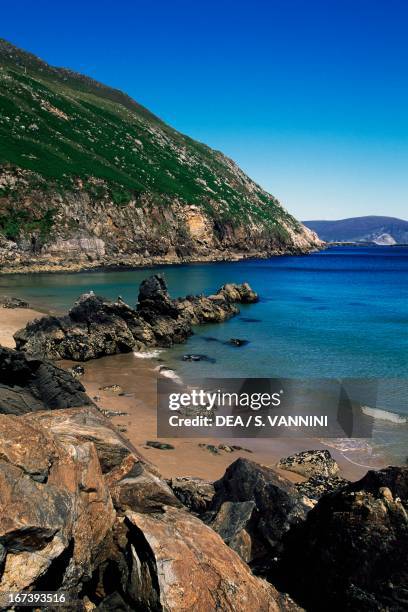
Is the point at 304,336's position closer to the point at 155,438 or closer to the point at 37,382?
the point at 155,438

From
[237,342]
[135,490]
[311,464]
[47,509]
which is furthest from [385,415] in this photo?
[47,509]

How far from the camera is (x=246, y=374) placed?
899 inches

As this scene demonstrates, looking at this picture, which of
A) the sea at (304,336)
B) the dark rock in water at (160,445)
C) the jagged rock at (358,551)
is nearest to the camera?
the jagged rock at (358,551)

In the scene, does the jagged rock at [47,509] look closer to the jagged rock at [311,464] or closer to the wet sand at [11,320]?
the jagged rock at [311,464]

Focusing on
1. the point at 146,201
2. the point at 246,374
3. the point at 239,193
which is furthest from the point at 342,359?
the point at 239,193

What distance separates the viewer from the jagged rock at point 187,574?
4941 millimetres

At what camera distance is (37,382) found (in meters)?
11.4

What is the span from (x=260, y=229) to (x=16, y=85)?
75.6 metres

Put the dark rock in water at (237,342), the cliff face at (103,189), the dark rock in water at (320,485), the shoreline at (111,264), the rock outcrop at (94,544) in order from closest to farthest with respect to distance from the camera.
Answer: the rock outcrop at (94,544), the dark rock in water at (320,485), the dark rock in water at (237,342), the shoreline at (111,264), the cliff face at (103,189)

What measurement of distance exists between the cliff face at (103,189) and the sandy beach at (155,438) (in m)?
57.4

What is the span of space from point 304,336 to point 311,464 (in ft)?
65.7

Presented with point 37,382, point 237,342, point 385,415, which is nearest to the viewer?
point 37,382

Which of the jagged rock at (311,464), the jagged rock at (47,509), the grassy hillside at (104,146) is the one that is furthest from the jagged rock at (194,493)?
the grassy hillside at (104,146)

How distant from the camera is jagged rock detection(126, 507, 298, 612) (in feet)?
16.2
